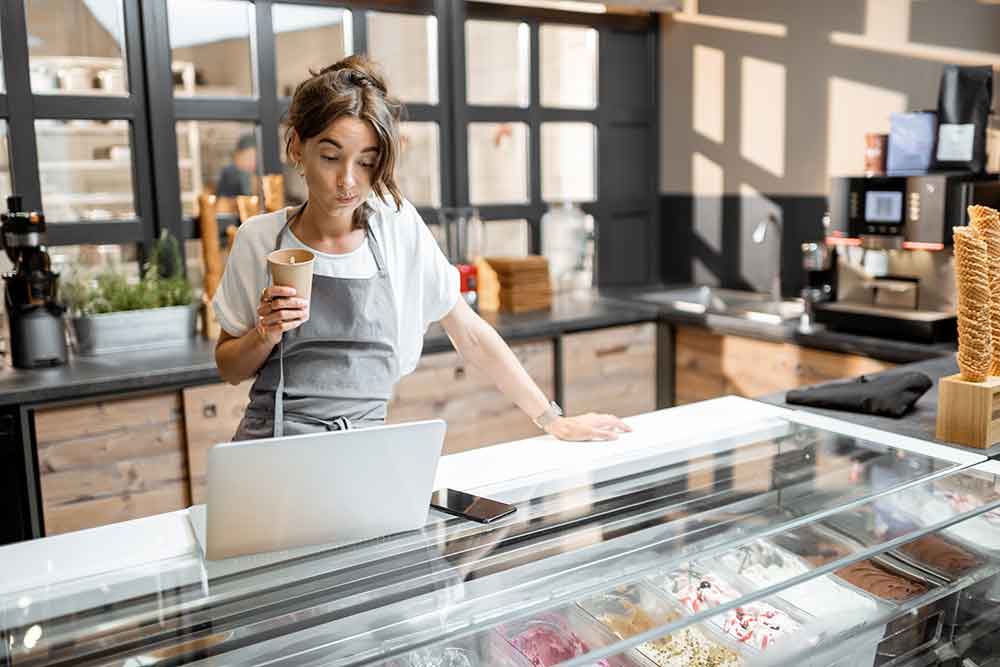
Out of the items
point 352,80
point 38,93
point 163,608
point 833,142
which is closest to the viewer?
point 163,608

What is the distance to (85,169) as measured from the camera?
3.52 meters

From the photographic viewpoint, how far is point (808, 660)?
1.39 metres

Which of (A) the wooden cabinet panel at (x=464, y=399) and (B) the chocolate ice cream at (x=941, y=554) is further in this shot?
(A) the wooden cabinet panel at (x=464, y=399)

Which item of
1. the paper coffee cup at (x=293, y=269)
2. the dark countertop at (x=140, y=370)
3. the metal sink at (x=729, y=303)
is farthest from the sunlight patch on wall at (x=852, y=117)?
Result: the paper coffee cup at (x=293, y=269)

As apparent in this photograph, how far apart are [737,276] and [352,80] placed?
125 inches

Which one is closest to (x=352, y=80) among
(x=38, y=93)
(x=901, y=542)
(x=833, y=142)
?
(x=901, y=542)

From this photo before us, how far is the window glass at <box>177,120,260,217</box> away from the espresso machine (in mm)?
2233

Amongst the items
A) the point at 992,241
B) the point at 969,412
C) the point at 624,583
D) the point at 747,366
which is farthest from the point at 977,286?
the point at 747,366

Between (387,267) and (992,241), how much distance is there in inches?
47.1

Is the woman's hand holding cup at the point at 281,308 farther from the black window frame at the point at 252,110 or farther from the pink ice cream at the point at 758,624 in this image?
the black window frame at the point at 252,110

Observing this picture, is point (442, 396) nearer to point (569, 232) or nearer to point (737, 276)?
point (569, 232)

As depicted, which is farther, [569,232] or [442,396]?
[569,232]

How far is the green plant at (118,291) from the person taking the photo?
10.5ft

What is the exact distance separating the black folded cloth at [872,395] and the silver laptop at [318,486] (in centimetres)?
114
